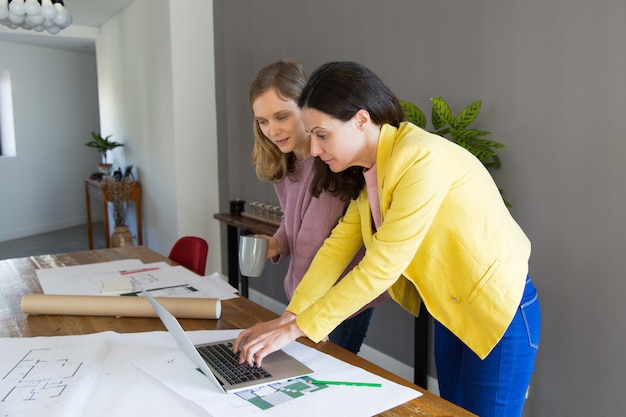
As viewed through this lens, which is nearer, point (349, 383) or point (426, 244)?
point (349, 383)

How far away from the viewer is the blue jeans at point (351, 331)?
1.68 m

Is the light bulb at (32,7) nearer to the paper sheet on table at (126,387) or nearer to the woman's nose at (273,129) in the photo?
the woman's nose at (273,129)

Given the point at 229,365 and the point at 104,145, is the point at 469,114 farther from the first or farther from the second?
the point at 104,145

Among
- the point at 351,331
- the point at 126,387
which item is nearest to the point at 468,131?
the point at 351,331

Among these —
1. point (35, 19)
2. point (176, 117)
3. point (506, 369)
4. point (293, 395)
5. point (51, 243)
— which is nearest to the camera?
point (293, 395)

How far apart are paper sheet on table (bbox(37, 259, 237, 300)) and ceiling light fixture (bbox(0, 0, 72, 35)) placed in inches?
62.7

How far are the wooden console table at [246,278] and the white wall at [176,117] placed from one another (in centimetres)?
89

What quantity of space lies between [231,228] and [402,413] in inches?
102

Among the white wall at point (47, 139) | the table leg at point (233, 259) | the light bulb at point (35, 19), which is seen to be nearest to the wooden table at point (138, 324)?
the table leg at point (233, 259)

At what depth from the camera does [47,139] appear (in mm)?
7379

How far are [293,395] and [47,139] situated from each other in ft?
23.8

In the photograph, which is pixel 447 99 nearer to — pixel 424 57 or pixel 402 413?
pixel 424 57

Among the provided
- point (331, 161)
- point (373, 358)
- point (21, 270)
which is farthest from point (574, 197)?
point (21, 270)

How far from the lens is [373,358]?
300 cm
